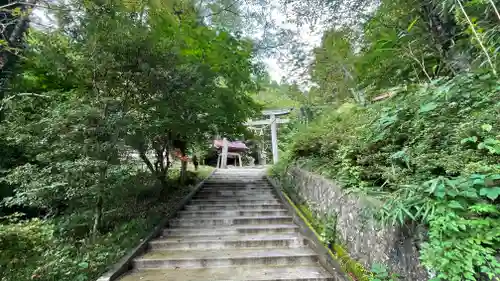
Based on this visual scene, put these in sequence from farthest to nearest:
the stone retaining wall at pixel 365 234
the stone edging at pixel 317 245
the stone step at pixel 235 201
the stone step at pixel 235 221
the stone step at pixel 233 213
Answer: the stone step at pixel 235 201
the stone step at pixel 233 213
the stone step at pixel 235 221
the stone edging at pixel 317 245
the stone retaining wall at pixel 365 234

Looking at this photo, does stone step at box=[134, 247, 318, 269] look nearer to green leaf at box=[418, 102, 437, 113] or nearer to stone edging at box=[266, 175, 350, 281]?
stone edging at box=[266, 175, 350, 281]

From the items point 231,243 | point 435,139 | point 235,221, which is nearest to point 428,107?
point 435,139

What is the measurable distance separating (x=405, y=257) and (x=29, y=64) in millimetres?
7083

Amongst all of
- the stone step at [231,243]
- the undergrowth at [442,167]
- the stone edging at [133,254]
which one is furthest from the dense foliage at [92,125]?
the undergrowth at [442,167]

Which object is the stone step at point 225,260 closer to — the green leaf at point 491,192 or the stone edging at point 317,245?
the stone edging at point 317,245

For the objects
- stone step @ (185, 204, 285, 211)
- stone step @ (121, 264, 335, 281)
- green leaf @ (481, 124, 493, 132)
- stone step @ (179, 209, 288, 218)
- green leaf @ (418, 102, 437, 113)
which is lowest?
stone step @ (121, 264, 335, 281)

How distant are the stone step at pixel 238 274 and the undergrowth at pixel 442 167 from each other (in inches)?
47.8

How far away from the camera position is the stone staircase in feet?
9.79

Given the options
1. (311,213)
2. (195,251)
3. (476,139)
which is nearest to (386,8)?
(476,139)

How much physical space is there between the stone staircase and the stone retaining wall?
0.52m

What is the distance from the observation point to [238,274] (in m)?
2.95

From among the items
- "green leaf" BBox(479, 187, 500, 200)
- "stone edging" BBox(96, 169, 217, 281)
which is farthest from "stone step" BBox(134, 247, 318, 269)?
"green leaf" BBox(479, 187, 500, 200)

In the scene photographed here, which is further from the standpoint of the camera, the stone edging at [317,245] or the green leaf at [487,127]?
the stone edging at [317,245]

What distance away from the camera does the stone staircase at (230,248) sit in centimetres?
298
